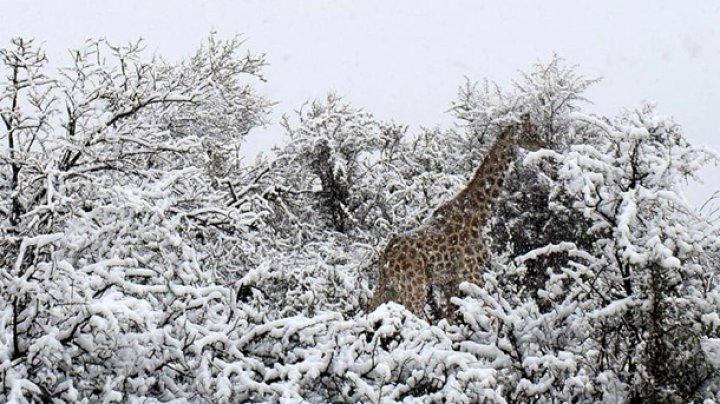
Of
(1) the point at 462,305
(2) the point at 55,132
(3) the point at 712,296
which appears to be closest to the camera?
(3) the point at 712,296

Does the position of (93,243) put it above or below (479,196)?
below

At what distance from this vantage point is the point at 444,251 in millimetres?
8719

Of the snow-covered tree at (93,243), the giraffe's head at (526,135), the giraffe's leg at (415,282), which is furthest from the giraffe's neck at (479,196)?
the snow-covered tree at (93,243)

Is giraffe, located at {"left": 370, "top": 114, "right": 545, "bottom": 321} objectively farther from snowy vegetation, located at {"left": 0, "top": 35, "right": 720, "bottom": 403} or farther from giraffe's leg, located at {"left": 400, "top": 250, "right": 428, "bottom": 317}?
snowy vegetation, located at {"left": 0, "top": 35, "right": 720, "bottom": 403}

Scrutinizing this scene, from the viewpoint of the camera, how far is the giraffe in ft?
27.7

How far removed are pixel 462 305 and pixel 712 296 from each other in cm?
156

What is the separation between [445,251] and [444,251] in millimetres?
13

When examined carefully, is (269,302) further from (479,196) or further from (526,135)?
(526,135)

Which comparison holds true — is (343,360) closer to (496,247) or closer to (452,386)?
(452,386)

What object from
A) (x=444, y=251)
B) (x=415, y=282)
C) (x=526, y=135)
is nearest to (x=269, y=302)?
(x=415, y=282)

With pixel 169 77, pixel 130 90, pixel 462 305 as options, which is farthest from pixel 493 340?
pixel 169 77

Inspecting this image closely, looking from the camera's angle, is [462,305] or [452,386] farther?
[462,305]

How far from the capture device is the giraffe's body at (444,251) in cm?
845

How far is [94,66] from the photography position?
30.1ft
